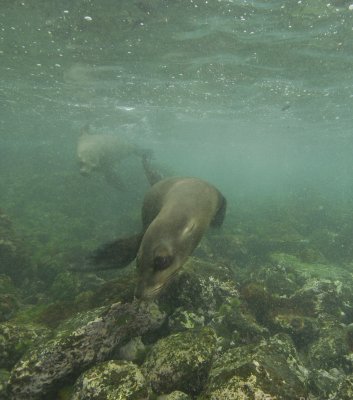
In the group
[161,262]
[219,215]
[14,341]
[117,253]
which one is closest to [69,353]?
[14,341]

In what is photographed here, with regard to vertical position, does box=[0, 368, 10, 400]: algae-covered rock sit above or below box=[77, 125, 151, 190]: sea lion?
above

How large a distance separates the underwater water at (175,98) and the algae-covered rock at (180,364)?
0.16 m

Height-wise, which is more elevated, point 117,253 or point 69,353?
point 117,253

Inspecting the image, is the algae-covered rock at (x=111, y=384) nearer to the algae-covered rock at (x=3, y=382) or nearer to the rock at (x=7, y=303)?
the algae-covered rock at (x=3, y=382)

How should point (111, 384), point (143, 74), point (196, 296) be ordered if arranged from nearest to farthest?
point (111, 384) → point (196, 296) → point (143, 74)

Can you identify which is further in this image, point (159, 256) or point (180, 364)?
point (180, 364)

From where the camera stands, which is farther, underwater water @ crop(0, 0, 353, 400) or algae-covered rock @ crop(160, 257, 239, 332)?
underwater water @ crop(0, 0, 353, 400)

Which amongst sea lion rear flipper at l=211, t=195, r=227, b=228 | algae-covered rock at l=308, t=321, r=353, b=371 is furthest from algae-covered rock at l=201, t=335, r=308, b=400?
sea lion rear flipper at l=211, t=195, r=227, b=228

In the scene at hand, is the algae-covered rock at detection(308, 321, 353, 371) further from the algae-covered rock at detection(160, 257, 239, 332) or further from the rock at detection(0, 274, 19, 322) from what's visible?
the rock at detection(0, 274, 19, 322)

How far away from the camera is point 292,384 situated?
3.03 metres

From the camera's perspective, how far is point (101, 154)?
15.2 meters

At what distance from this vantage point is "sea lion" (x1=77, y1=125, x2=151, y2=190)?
13.8m

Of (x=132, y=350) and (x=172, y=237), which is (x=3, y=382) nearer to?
(x=132, y=350)

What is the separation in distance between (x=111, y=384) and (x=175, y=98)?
20.7 m
